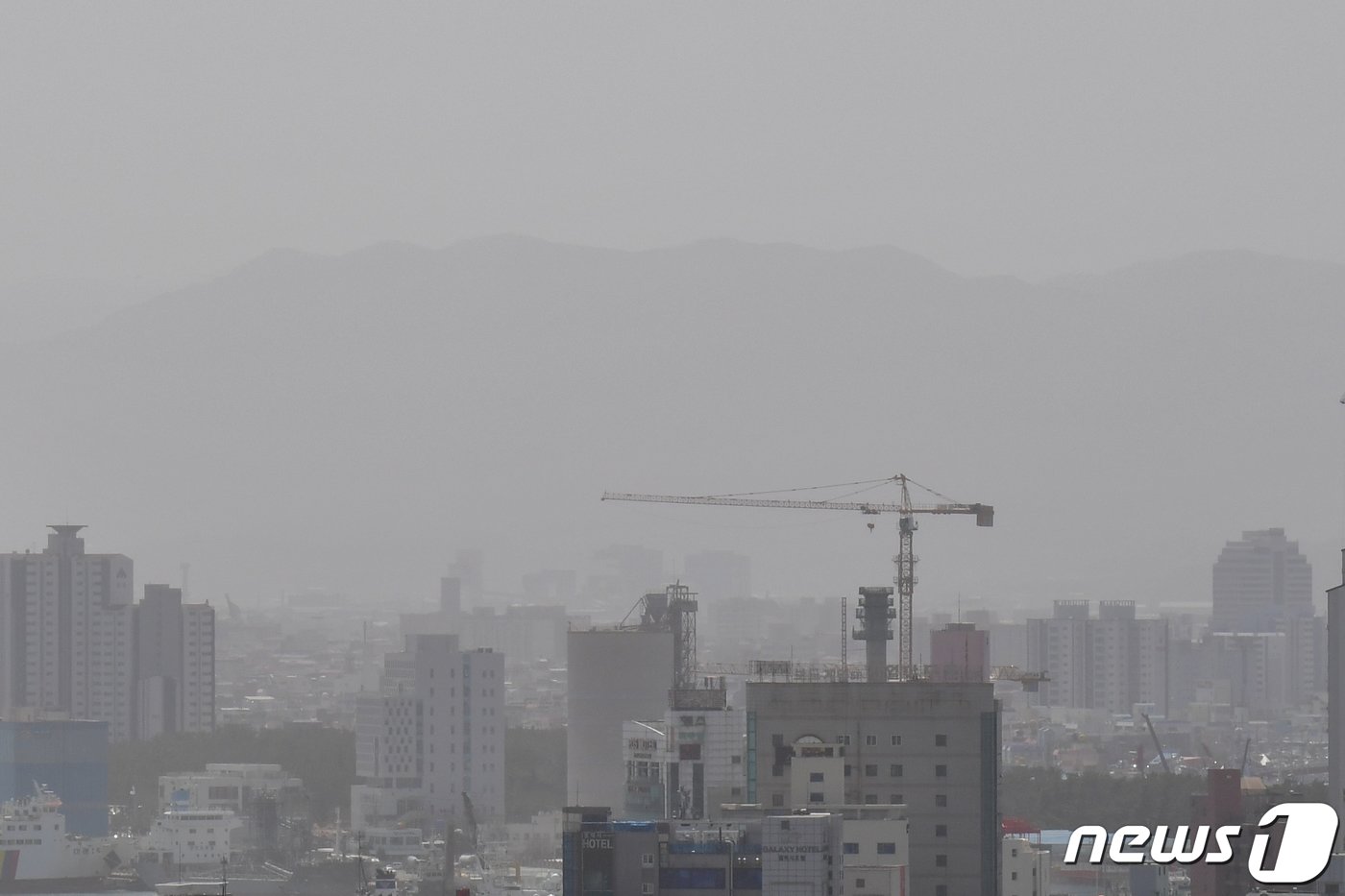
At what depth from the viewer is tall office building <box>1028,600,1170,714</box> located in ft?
345

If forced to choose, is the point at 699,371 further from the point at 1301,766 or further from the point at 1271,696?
the point at 1301,766

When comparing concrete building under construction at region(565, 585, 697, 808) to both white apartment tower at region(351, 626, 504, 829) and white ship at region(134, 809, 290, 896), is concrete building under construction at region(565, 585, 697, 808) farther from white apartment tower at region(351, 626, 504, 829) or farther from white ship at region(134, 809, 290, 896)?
white apartment tower at region(351, 626, 504, 829)

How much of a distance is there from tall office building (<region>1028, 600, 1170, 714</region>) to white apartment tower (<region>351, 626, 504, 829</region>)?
3252 centimetres

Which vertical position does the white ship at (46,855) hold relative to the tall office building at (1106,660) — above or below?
below

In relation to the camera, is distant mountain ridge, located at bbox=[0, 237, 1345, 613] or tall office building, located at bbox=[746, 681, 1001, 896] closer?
tall office building, located at bbox=[746, 681, 1001, 896]

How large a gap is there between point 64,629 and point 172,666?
3259mm

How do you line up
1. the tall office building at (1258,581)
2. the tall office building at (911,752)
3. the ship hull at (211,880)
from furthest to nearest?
the tall office building at (1258,581) → the ship hull at (211,880) → the tall office building at (911,752)

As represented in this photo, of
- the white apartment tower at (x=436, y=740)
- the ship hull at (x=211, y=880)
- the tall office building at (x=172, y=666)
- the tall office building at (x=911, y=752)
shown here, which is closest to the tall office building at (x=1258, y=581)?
the tall office building at (x=172, y=666)

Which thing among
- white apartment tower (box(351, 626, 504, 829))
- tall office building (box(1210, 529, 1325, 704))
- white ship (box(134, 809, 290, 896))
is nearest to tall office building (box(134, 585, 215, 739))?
white apartment tower (box(351, 626, 504, 829))

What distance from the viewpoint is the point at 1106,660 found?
10775 centimetres

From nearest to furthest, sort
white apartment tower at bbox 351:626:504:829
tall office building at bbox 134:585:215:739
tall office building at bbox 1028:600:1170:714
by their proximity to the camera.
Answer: white apartment tower at bbox 351:626:504:829 → tall office building at bbox 134:585:215:739 → tall office building at bbox 1028:600:1170:714

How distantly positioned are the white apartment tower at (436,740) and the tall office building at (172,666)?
32.5 ft

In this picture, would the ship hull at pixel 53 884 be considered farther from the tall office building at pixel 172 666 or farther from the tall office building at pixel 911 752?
the tall office building at pixel 911 752

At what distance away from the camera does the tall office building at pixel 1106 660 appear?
105250 mm
